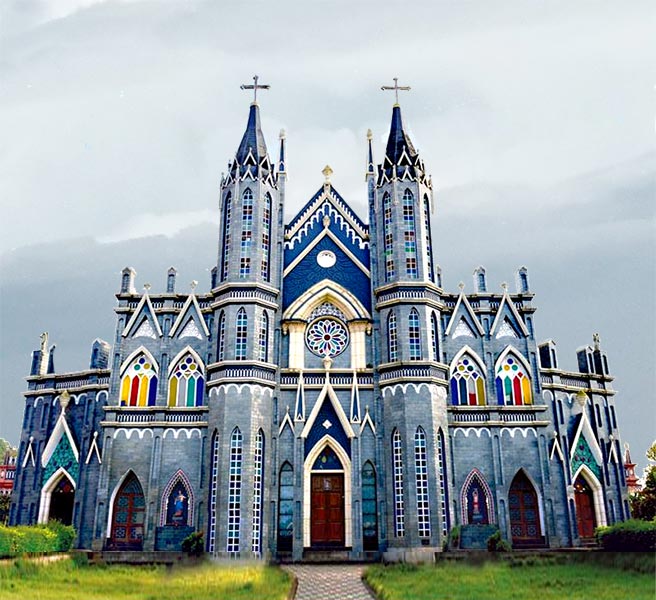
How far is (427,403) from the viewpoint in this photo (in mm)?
38969

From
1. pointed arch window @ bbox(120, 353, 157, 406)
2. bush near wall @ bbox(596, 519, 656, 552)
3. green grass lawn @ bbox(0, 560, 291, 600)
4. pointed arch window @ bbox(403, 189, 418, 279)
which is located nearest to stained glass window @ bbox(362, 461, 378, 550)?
green grass lawn @ bbox(0, 560, 291, 600)

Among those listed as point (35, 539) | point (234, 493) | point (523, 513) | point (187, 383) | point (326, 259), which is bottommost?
point (35, 539)

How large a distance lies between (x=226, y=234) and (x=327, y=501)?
17.2m

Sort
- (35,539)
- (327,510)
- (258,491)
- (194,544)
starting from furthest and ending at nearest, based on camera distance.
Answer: (327,510)
(258,491)
(194,544)
(35,539)

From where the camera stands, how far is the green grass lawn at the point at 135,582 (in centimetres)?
2294

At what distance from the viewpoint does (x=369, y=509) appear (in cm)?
3881

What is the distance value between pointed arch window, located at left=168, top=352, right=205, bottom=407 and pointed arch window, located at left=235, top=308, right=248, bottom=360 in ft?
11.4

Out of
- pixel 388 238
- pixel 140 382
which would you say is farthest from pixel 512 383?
pixel 140 382

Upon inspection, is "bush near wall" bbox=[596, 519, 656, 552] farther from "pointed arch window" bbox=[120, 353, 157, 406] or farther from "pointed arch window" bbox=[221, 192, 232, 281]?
"pointed arch window" bbox=[120, 353, 157, 406]

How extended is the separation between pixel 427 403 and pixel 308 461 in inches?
291

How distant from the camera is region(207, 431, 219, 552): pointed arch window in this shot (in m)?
37.0

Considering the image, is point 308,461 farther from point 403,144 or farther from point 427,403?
point 403,144

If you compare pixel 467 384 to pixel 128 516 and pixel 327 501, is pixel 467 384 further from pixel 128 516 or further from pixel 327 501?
pixel 128 516

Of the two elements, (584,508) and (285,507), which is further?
(584,508)
